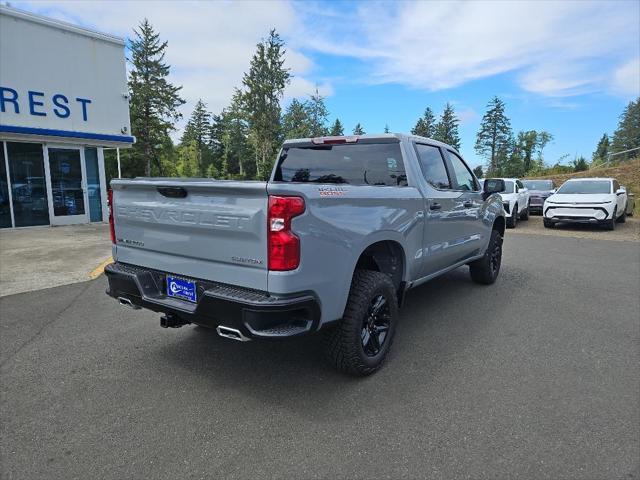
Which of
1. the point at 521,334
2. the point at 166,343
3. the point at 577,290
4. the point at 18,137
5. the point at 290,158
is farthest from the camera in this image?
the point at 18,137

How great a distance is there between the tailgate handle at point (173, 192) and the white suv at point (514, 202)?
495 inches

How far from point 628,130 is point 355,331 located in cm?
10027

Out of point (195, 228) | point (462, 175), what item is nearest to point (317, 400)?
point (195, 228)

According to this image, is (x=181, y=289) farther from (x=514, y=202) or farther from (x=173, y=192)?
(x=514, y=202)

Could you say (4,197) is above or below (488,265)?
above

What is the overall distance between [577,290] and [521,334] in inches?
93.2

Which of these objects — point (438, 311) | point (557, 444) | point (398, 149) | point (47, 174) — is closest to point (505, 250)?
point (438, 311)

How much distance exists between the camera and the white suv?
14024 millimetres

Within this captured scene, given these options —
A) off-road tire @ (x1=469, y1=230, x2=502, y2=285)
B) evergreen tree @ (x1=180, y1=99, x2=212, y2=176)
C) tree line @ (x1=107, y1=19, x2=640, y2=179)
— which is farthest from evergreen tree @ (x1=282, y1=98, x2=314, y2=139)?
off-road tire @ (x1=469, y1=230, x2=502, y2=285)

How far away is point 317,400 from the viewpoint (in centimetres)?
305

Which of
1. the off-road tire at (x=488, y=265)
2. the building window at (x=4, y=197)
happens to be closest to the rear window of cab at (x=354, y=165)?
the off-road tire at (x=488, y=265)

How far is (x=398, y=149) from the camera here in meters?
4.20

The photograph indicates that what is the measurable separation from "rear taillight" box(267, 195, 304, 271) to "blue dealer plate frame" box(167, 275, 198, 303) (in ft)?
2.49

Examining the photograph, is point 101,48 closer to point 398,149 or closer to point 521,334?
point 398,149
